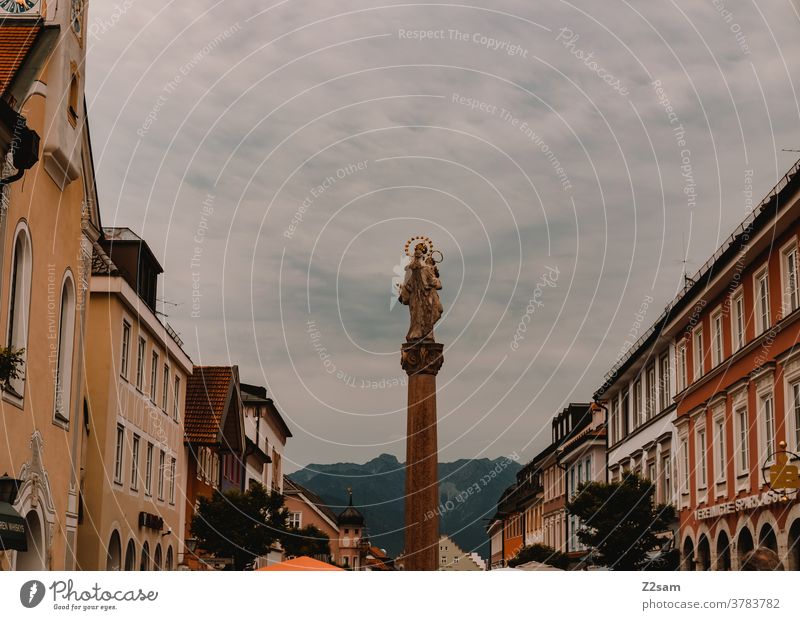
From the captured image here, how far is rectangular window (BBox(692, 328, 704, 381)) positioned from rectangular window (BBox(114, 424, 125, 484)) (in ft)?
65.4

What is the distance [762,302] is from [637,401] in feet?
71.0

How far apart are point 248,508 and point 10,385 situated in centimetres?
2445

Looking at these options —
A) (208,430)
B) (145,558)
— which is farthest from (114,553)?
(208,430)

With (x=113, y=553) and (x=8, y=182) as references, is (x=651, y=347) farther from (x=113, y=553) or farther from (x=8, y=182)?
(x=8, y=182)

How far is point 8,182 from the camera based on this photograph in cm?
2088

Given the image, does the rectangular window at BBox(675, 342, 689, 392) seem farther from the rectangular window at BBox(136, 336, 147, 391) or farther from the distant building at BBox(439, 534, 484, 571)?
the distant building at BBox(439, 534, 484, 571)

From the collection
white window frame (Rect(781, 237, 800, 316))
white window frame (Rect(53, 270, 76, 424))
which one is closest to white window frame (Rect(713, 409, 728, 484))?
white window frame (Rect(781, 237, 800, 316))

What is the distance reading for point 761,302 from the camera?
33812mm

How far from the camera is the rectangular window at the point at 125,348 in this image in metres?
36.2

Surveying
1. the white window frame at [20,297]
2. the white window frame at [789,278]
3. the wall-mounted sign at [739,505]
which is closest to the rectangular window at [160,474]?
the wall-mounted sign at [739,505]

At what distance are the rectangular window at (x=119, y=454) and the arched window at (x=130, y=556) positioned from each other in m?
2.96

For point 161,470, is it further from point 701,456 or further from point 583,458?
point 583,458

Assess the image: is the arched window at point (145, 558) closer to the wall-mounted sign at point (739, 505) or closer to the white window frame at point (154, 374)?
the white window frame at point (154, 374)
